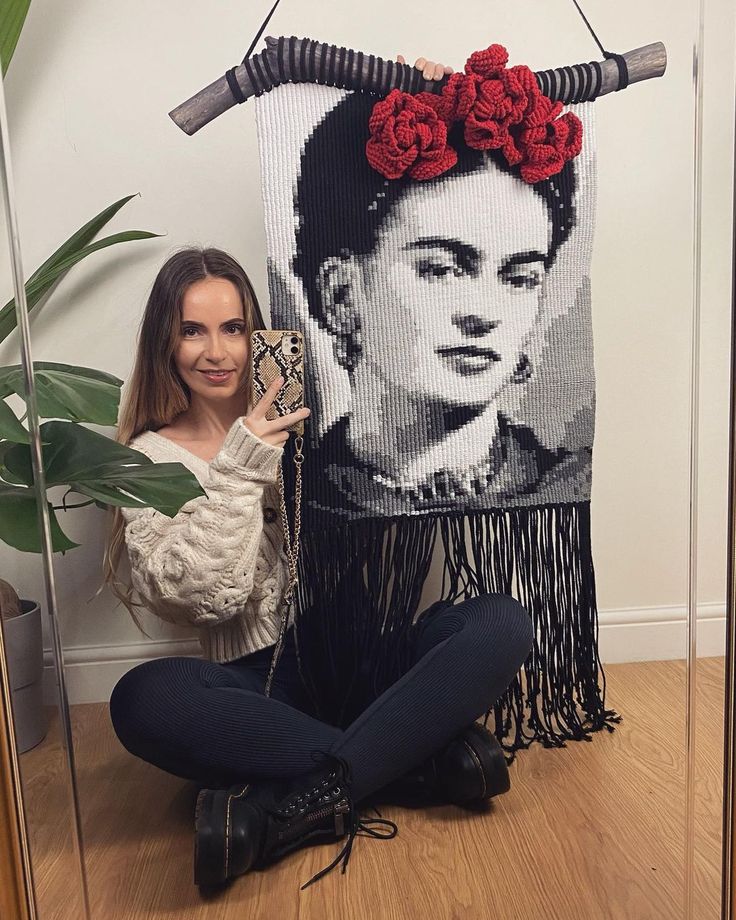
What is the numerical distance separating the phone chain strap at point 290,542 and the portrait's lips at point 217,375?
9 centimetres

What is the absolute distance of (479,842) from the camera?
2.59 ft

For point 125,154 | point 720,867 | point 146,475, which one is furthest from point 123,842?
point 125,154

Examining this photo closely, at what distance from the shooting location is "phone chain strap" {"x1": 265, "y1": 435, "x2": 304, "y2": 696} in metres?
0.82

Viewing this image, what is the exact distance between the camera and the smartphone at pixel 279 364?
800 mm

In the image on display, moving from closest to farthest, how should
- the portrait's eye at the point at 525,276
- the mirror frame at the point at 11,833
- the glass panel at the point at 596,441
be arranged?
1. the mirror frame at the point at 11,833
2. the glass panel at the point at 596,441
3. the portrait's eye at the point at 525,276

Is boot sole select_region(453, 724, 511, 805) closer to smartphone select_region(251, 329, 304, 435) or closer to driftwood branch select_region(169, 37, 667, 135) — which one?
smartphone select_region(251, 329, 304, 435)

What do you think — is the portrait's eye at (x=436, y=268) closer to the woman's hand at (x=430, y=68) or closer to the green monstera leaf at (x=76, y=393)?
the woman's hand at (x=430, y=68)

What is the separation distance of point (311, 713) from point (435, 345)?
1.42 ft

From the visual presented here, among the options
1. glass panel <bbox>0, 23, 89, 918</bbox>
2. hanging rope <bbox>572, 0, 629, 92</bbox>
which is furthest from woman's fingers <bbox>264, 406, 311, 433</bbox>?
hanging rope <bbox>572, 0, 629, 92</bbox>

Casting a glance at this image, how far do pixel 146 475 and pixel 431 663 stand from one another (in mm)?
395

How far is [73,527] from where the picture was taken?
0.78 metres

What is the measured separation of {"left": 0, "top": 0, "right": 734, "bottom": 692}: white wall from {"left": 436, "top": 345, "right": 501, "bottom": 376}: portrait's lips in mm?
110

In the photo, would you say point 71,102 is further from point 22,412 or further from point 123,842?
point 123,842

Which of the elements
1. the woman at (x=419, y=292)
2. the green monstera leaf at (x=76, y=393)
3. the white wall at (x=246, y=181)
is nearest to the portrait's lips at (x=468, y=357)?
the woman at (x=419, y=292)
